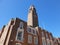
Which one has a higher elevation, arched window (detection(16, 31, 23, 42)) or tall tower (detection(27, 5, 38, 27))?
tall tower (detection(27, 5, 38, 27))

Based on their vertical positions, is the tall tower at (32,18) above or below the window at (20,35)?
above

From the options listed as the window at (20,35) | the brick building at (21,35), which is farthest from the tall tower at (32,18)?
the window at (20,35)

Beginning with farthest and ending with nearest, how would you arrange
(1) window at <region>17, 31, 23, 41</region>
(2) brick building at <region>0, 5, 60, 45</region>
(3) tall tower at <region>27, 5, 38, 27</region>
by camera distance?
(3) tall tower at <region>27, 5, 38, 27</region>, (1) window at <region>17, 31, 23, 41</region>, (2) brick building at <region>0, 5, 60, 45</region>

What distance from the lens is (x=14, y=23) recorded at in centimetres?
3500

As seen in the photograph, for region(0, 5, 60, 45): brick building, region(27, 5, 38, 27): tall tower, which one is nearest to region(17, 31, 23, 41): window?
region(0, 5, 60, 45): brick building

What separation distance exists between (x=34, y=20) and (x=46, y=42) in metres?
18.3

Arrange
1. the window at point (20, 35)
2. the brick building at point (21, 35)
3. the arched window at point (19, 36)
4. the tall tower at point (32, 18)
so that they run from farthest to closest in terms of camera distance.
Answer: the tall tower at point (32, 18), the window at point (20, 35), the arched window at point (19, 36), the brick building at point (21, 35)

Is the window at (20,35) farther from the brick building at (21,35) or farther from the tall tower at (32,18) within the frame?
the tall tower at (32,18)

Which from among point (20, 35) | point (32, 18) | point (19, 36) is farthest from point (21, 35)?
point (32, 18)

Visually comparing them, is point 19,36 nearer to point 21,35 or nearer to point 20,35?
point 20,35

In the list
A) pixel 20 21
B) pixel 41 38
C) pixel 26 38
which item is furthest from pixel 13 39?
pixel 41 38

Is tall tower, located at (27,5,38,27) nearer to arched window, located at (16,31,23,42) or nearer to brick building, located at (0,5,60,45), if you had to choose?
brick building, located at (0,5,60,45)

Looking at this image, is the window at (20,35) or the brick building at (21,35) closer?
the brick building at (21,35)

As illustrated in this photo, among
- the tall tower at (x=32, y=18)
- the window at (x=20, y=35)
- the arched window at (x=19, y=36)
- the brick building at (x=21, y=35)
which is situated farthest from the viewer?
the tall tower at (x=32, y=18)
